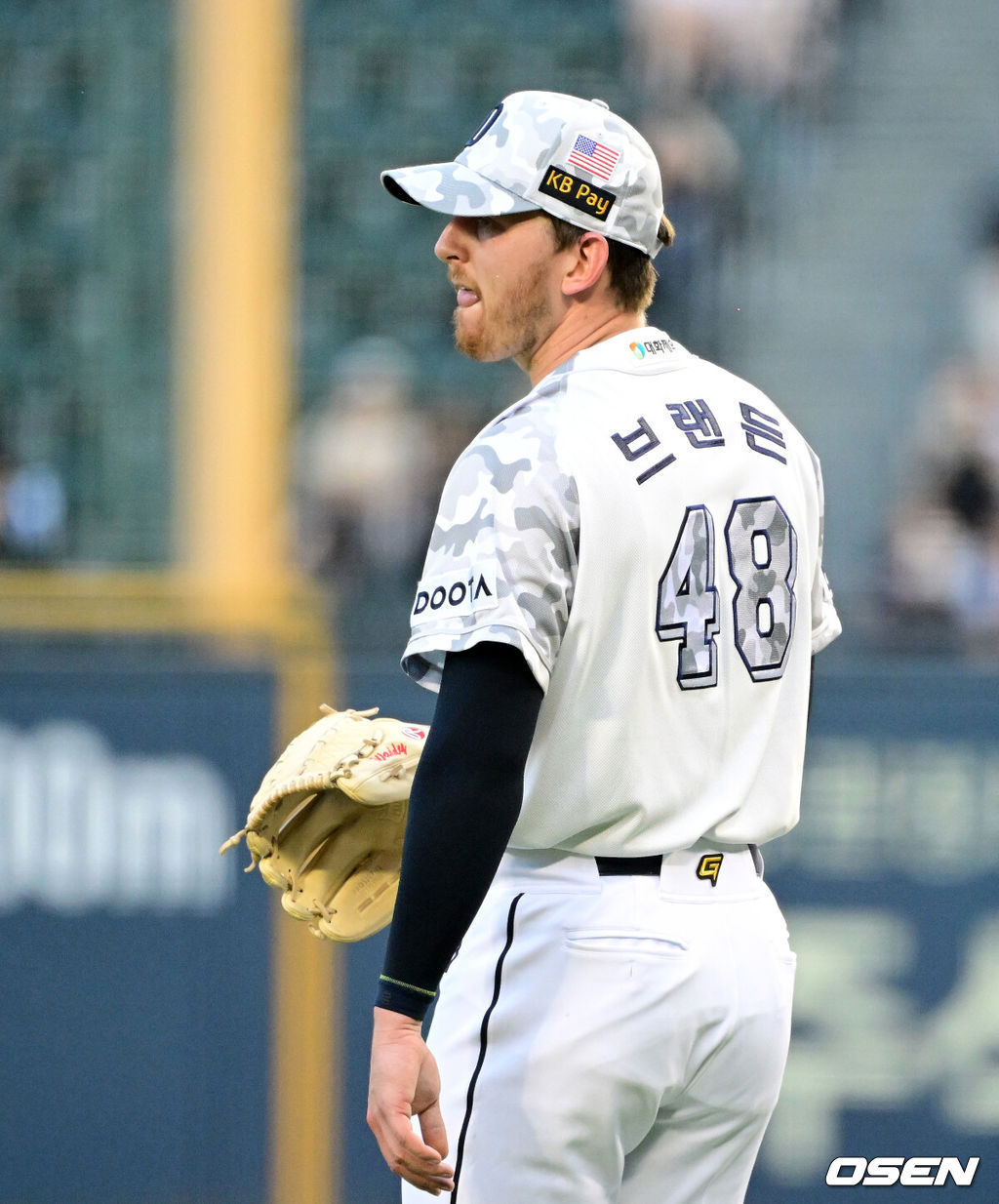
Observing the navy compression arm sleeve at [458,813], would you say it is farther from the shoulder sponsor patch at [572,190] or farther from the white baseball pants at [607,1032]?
the shoulder sponsor patch at [572,190]

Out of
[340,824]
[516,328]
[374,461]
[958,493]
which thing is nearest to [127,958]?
[374,461]

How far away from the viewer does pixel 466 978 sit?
80.3 inches

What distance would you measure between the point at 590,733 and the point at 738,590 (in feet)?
0.78

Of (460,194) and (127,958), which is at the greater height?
(460,194)

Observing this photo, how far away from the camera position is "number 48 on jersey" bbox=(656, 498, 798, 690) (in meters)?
1.97

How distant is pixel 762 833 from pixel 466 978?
1.22 ft

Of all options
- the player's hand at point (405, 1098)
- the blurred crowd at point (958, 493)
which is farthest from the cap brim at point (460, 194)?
the blurred crowd at point (958, 493)

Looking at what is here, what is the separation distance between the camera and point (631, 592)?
6.38ft

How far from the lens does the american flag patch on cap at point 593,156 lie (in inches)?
81.0

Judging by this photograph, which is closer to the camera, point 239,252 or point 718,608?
point 718,608

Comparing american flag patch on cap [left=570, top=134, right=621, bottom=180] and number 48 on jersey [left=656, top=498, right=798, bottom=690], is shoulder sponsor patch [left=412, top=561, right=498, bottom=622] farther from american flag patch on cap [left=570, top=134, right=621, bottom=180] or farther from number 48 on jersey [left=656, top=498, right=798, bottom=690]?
american flag patch on cap [left=570, top=134, right=621, bottom=180]

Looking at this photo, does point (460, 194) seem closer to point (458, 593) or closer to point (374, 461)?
point (458, 593)

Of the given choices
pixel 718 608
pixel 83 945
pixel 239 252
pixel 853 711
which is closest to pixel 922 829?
pixel 853 711

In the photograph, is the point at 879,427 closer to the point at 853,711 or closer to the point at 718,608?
the point at 853,711
